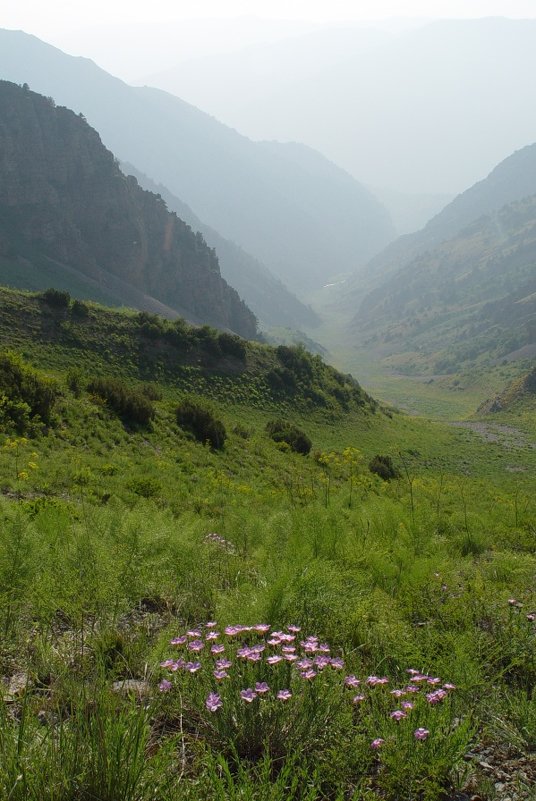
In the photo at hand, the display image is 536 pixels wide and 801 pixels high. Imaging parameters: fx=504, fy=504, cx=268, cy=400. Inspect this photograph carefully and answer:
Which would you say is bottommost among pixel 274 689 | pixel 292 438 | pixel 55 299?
pixel 292 438

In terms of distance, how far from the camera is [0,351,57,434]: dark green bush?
15.7 metres

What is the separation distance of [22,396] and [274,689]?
53.6ft

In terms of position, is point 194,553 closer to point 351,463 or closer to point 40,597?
point 40,597

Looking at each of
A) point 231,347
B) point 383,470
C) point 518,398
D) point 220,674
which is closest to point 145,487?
point 220,674

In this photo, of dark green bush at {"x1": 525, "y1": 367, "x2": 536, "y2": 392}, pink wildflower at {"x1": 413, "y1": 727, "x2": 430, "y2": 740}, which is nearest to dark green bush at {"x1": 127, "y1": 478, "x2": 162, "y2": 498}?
pink wildflower at {"x1": 413, "y1": 727, "x2": 430, "y2": 740}

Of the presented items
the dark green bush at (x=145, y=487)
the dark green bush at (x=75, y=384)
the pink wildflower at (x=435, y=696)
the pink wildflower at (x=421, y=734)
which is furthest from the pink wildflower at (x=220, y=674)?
the dark green bush at (x=75, y=384)

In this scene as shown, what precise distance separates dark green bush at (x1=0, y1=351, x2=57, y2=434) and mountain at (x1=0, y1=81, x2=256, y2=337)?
7008 centimetres

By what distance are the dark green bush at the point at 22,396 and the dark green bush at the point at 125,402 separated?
265 cm

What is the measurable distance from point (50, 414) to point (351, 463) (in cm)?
1381

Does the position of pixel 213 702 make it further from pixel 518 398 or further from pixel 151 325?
pixel 518 398

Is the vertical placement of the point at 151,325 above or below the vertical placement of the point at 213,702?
above

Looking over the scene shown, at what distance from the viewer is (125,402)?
68.5ft

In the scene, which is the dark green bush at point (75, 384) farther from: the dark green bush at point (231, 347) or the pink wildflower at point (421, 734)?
the pink wildflower at point (421, 734)

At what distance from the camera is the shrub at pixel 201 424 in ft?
72.9
